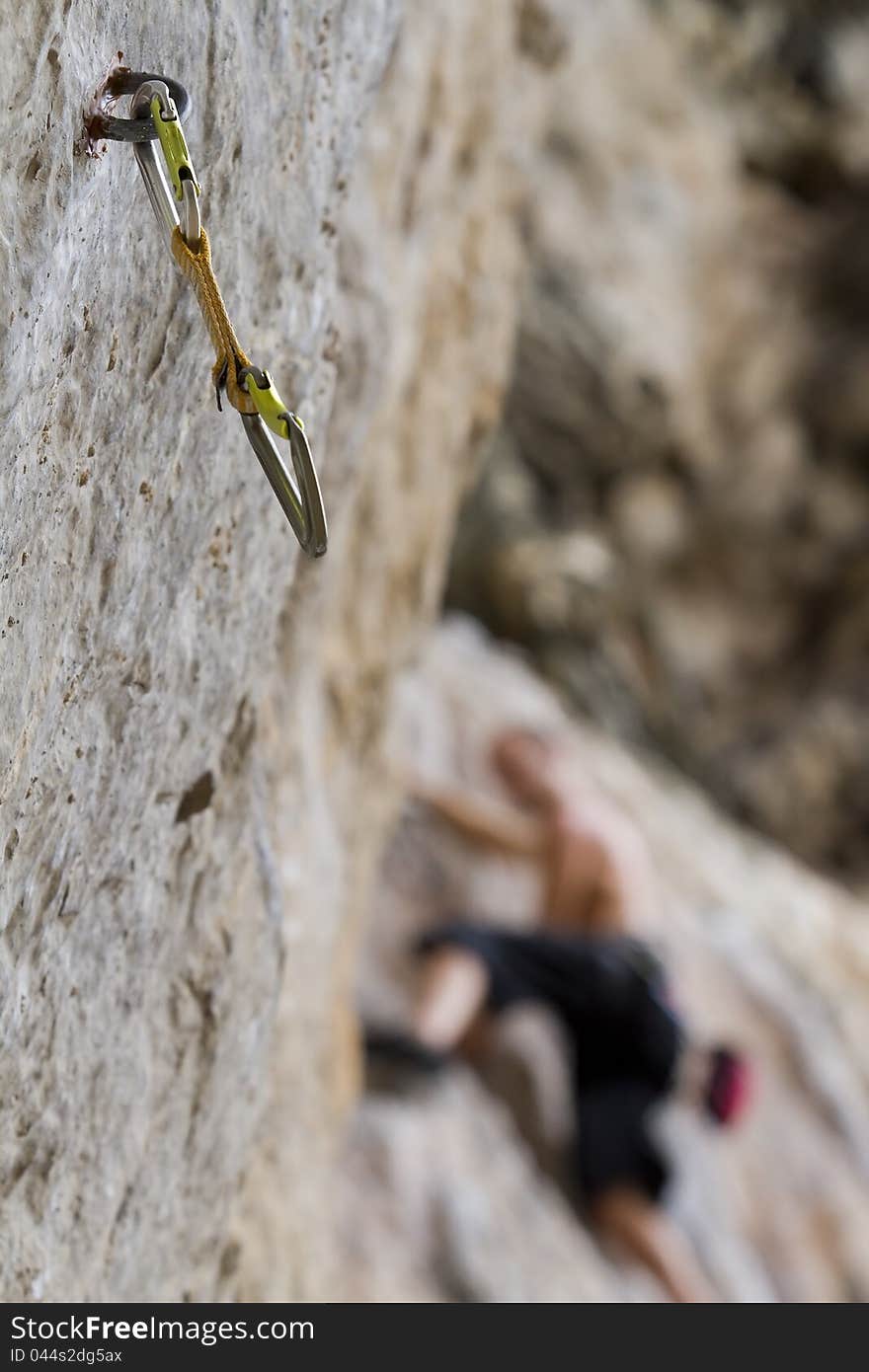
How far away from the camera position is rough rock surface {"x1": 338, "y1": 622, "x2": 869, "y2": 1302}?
79.9 inches

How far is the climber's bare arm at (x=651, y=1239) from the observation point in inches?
87.1

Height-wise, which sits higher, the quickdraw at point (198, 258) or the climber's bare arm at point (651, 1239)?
the quickdraw at point (198, 258)

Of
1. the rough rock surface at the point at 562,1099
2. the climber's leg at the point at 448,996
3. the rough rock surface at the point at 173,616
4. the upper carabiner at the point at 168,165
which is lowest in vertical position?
the rough rock surface at the point at 562,1099

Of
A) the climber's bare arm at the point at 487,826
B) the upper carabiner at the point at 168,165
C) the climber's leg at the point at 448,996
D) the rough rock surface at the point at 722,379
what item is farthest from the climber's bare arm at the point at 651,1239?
the rough rock surface at the point at 722,379

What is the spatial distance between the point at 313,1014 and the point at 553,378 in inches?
144

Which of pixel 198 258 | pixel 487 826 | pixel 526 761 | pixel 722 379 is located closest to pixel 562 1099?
pixel 487 826

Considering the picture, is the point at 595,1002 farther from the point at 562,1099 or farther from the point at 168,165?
the point at 168,165

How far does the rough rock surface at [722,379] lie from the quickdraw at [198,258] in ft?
13.6

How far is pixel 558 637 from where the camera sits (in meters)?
4.30

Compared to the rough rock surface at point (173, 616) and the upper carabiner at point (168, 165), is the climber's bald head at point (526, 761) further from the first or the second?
the upper carabiner at point (168, 165)

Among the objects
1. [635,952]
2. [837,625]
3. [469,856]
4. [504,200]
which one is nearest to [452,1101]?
[635,952]

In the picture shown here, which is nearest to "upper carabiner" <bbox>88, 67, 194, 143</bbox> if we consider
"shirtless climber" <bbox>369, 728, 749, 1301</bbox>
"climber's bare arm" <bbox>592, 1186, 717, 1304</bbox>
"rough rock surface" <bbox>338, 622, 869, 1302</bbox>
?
"rough rock surface" <bbox>338, 622, 869, 1302</bbox>

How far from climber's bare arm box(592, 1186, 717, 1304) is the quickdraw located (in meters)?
1.93

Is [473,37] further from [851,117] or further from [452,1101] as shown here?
[851,117]
